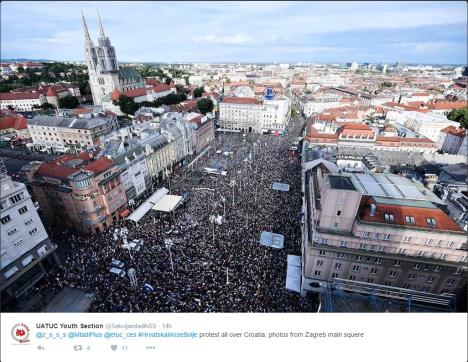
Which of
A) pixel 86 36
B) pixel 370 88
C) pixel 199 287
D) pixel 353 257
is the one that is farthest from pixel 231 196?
pixel 370 88

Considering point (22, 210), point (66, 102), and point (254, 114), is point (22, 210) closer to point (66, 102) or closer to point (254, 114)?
point (254, 114)

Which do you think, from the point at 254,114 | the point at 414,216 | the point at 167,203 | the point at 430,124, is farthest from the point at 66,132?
the point at 430,124

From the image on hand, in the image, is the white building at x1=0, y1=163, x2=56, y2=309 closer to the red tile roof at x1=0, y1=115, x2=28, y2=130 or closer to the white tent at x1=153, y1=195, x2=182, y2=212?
the white tent at x1=153, y1=195, x2=182, y2=212

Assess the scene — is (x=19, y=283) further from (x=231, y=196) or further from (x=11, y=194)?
(x=231, y=196)
